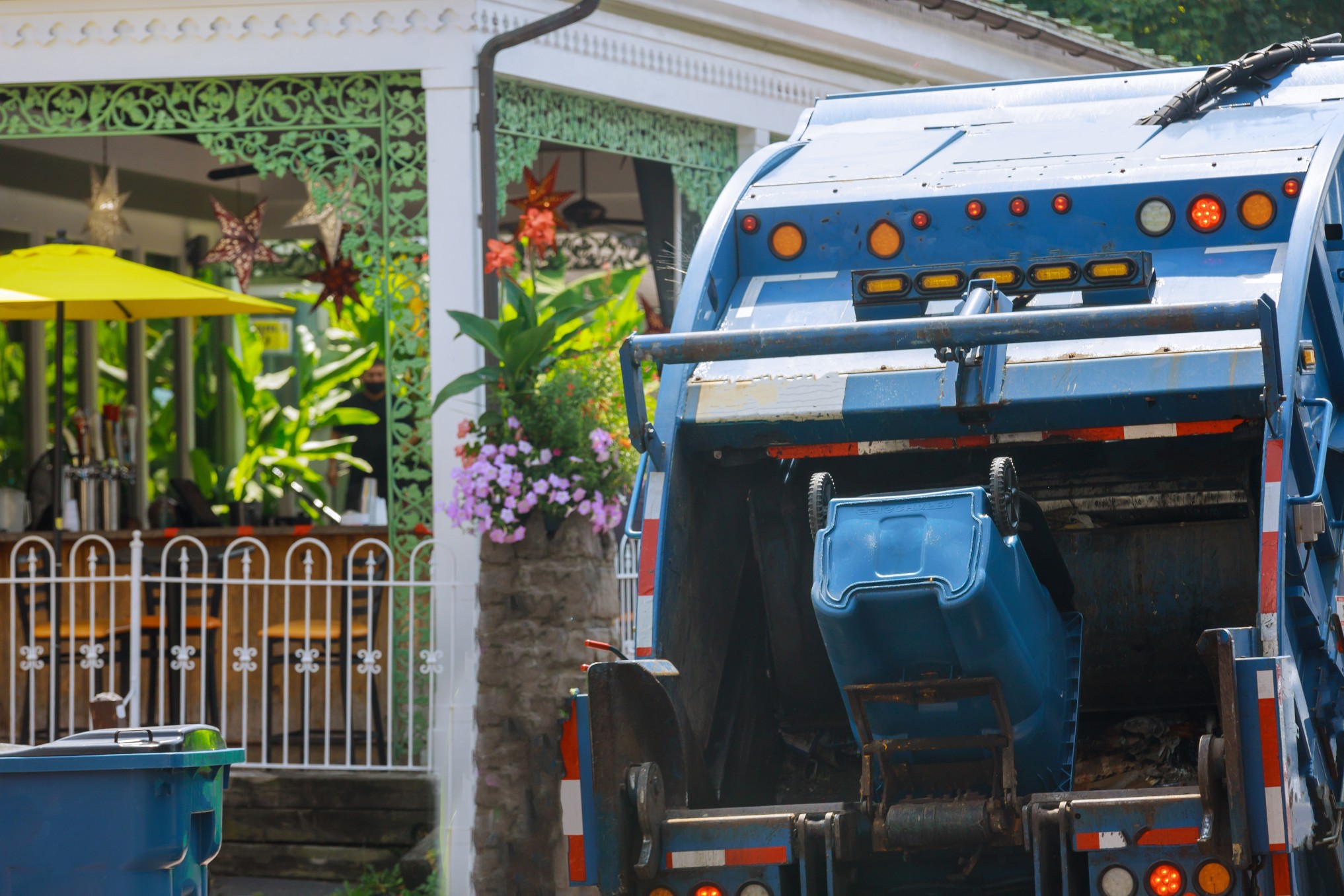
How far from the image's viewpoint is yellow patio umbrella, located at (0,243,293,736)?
8820 mm

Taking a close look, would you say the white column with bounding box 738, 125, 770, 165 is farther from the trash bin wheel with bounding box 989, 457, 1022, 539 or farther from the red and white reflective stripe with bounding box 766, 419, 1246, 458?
the trash bin wheel with bounding box 989, 457, 1022, 539

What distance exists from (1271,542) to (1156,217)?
1.13 metres

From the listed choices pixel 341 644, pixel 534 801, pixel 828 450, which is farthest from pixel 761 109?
pixel 828 450

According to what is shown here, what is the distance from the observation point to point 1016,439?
452 centimetres

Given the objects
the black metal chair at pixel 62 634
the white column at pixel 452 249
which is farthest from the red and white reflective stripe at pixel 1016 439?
the black metal chair at pixel 62 634

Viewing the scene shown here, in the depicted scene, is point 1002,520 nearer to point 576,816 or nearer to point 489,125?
point 576,816

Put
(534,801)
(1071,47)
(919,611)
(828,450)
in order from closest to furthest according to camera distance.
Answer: (919,611) < (828,450) < (534,801) < (1071,47)

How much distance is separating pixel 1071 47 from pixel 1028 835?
908 centimetres

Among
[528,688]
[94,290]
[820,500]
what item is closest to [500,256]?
[528,688]

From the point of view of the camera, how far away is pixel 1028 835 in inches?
156

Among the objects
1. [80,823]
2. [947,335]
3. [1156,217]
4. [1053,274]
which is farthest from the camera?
[1156,217]

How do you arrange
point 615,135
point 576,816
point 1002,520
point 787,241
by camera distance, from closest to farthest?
point 1002,520 < point 576,816 < point 787,241 < point 615,135

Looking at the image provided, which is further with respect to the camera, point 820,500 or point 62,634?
point 62,634

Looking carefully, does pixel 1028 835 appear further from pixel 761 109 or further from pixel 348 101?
pixel 761 109
